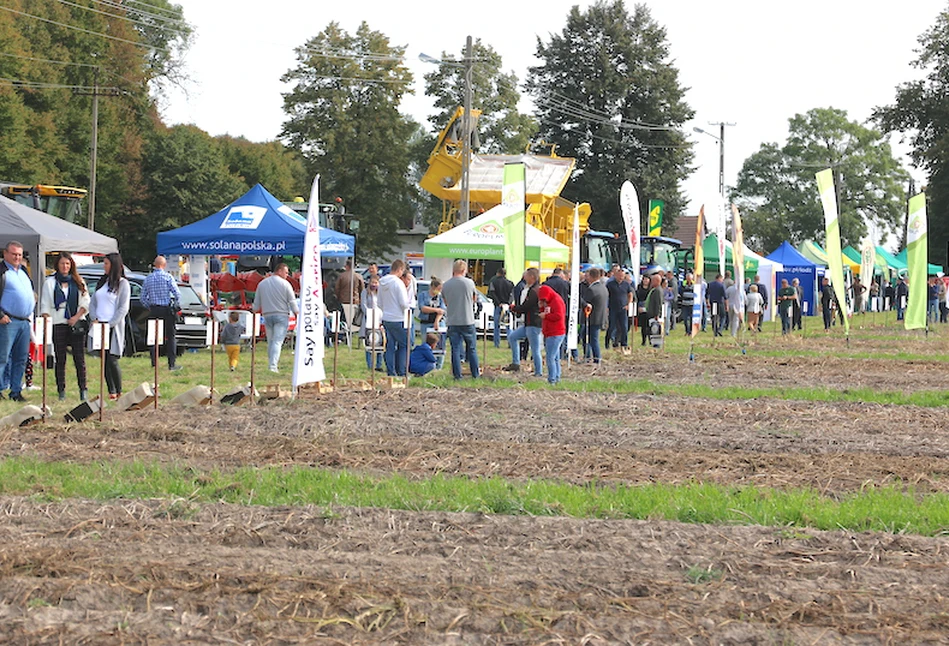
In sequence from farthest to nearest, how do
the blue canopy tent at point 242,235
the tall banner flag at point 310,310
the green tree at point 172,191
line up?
the green tree at point 172,191 < the blue canopy tent at point 242,235 < the tall banner flag at point 310,310

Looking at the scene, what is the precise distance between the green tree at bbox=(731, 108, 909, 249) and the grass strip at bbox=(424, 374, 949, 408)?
3467 inches

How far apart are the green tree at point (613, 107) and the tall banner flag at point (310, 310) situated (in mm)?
53614

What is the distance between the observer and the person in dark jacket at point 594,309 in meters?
22.7

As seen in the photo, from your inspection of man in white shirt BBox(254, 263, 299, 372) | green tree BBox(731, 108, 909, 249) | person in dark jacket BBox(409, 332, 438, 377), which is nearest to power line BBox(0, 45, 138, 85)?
man in white shirt BBox(254, 263, 299, 372)

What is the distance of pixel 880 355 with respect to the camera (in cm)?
2500

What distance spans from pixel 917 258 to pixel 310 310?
20.0 meters

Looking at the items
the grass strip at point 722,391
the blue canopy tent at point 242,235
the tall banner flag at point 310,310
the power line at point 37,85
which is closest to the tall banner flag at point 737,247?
the blue canopy tent at point 242,235

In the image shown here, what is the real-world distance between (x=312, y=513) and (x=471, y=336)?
1022cm

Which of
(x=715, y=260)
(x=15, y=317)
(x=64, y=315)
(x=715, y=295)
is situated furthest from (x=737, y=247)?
(x=715, y=260)

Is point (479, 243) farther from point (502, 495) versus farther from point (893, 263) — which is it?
point (893, 263)

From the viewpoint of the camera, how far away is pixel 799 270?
51188 millimetres

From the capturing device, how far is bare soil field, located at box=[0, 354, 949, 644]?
5.51 m

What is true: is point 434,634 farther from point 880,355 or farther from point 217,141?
point 217,141

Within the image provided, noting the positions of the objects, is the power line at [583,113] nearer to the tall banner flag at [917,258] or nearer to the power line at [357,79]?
the power line at [357,79]
